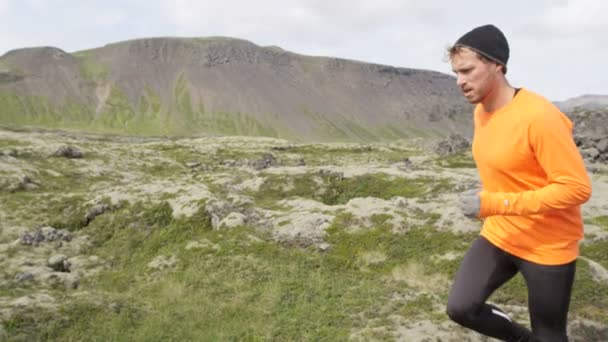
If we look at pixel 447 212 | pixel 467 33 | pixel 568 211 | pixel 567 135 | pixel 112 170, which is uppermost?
pixel 467 33

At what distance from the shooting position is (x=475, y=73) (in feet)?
23.6

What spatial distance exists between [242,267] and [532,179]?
12978 millimetres

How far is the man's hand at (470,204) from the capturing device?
7.03 m

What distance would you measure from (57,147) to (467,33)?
60485mm

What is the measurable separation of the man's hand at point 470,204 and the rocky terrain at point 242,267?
20.6 feet

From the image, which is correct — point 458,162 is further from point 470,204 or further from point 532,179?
point 470,204

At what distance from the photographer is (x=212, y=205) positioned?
78.9ft

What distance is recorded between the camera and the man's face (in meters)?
7.12

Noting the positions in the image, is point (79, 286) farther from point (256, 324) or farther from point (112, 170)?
point (112, 170)

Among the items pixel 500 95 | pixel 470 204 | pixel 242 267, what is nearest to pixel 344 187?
pixel 242 267

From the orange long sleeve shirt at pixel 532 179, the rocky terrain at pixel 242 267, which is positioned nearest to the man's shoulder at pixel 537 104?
the orange long sleeve shirt at pixel 532 179

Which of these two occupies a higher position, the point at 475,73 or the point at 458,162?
the point at 475,73

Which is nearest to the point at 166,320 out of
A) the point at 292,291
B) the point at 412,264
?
the point at 292,291

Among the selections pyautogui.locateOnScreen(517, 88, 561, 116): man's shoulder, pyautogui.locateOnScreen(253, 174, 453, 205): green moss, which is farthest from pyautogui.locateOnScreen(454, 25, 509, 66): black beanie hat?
pyautogui.locateOnScreen(253, 174, 453, 205): green moss
